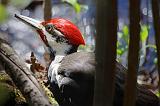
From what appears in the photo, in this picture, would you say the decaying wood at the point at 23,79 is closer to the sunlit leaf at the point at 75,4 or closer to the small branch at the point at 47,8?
the small branch at the point at 47,8

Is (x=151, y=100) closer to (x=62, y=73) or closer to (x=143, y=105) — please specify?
(x=143, y=105)

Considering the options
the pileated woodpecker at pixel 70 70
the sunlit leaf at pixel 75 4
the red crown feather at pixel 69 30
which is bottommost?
the pileated woodpecker at pixel 70 70

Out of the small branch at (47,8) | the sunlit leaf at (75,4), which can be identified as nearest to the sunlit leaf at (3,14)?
the small branch at (47,8)

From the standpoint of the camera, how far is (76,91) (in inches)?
96.0

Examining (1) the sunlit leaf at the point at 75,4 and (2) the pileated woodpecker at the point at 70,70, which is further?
(1) the sunlit leaf at the point at 75,4

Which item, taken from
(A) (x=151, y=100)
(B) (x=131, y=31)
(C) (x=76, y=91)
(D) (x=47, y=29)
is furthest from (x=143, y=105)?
(B) (x=131, y=31)

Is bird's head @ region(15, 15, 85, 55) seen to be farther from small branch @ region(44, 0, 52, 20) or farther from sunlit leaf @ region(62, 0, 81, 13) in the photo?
sunlit leaf @ region(62, 0, 81, 13)

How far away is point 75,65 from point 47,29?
500mm

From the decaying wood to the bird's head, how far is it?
27.4 inches

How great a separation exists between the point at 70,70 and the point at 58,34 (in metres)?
0.49

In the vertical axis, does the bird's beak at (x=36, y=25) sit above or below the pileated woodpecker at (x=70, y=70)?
above

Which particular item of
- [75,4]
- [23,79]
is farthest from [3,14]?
[75,4]

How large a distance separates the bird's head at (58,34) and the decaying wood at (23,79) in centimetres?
70

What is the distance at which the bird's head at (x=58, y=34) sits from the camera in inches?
111
